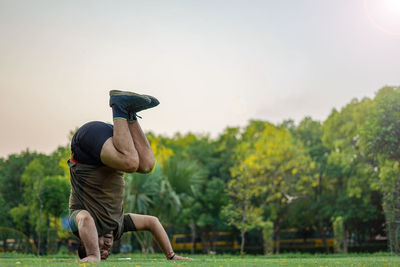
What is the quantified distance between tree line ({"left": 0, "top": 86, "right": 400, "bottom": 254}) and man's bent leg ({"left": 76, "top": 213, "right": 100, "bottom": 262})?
49.1ft

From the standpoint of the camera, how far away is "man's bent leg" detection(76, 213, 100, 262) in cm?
436

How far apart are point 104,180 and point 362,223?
37551 millimetres

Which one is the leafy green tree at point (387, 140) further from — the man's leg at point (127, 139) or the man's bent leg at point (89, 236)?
the man's bent leg at point (89, 236)

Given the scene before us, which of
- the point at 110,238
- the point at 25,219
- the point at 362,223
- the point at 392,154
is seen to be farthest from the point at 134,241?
the point at 110,238

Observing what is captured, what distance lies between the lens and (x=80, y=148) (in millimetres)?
4496

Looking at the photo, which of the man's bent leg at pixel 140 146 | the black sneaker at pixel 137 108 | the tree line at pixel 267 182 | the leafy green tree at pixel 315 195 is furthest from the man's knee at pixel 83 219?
the leafy green tree at pixel 315 195

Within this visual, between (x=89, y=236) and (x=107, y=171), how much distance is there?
0.67 m

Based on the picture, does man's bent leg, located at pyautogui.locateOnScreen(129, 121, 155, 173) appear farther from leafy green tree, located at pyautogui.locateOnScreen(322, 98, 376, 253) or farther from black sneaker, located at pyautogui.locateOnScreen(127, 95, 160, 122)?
leafy green tree, located at pyautogui.locateOnScreen(322, 98, 376, 253)

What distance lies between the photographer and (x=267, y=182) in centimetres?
3253

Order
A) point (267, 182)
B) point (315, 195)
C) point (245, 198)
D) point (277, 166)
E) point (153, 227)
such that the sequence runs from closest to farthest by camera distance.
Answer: point (153, 227) < point (245, 198) < point (277, 166) < point (267, 182) < point (315, 195)

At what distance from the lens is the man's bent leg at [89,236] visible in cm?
436

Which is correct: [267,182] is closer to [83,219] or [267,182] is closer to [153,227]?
[153,227]

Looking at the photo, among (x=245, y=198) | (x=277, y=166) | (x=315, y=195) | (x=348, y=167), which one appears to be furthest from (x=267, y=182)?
(x=315, y=195)

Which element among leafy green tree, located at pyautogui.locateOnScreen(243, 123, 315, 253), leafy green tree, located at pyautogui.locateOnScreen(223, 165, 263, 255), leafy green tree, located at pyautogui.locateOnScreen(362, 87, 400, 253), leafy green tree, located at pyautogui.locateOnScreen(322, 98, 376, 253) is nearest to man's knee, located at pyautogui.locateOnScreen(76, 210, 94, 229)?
leafy green tree, located at pyautogui.locateOnScreen(362, 87, 400, 253)
